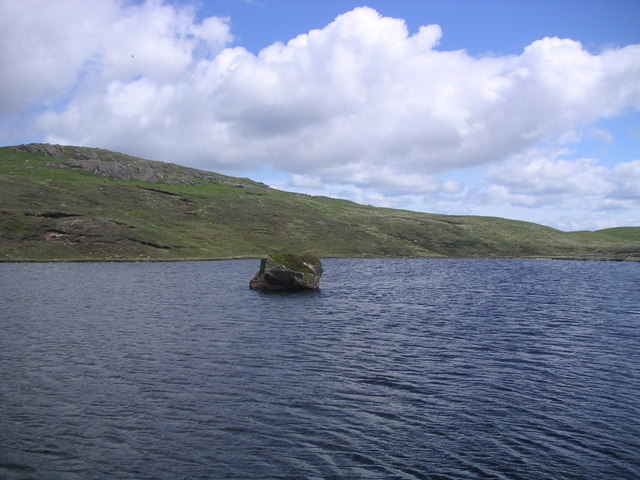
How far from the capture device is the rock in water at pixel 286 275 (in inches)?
2221

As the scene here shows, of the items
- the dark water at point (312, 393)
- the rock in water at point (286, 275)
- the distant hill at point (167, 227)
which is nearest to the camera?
the dark water at point (312, 393)

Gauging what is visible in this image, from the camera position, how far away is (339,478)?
43.4 ft

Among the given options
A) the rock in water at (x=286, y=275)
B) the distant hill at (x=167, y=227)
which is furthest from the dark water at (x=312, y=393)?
the distant hill at (x=167, y=227)

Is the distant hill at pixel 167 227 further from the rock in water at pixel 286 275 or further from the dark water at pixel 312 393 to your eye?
the dark water at pixel 312 393

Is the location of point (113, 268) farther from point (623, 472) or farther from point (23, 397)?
point (623, 472)

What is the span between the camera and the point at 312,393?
20.3 metres

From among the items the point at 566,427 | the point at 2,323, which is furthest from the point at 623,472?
the point at 2,323

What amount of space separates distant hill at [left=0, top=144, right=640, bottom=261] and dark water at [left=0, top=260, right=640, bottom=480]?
217 feet

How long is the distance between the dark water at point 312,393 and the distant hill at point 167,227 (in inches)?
2604

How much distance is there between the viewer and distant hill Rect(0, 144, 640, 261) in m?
104

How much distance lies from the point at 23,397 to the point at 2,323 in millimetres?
16737

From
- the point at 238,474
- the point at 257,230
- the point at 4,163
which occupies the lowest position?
the point at 238,474

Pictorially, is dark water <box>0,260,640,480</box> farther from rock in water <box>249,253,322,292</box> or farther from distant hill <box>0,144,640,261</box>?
distant hill <box>0,144,640,261</box>

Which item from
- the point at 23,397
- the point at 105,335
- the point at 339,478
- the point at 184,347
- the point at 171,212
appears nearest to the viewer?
the point at 339,478
